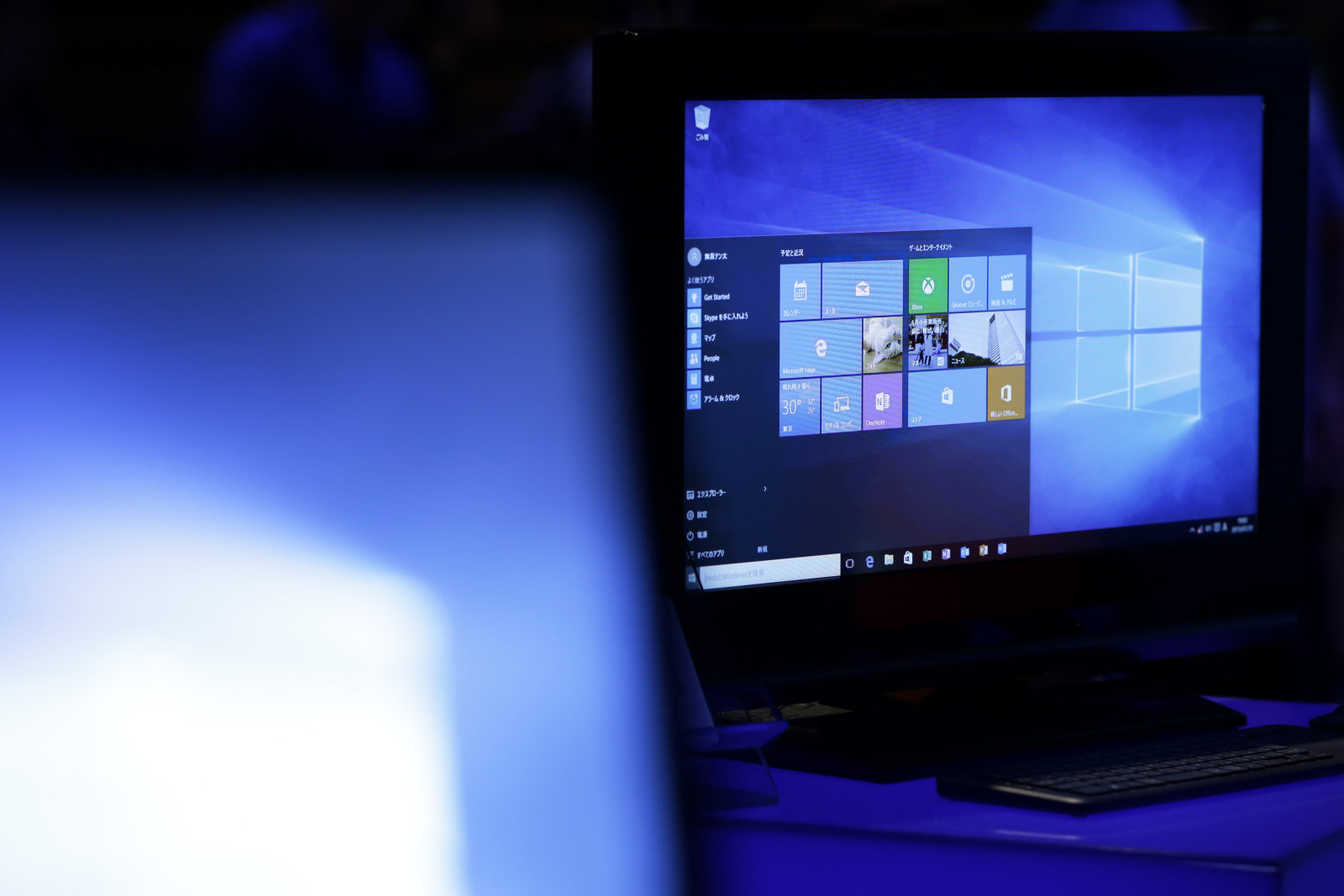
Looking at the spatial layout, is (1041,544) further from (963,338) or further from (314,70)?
(314,70)

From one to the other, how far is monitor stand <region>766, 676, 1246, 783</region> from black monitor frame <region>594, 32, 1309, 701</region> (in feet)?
0.12

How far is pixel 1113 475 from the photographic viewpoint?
110 centimetres

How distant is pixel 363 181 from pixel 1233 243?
0.87 m

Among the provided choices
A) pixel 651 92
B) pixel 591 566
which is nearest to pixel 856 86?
pixel 651 92

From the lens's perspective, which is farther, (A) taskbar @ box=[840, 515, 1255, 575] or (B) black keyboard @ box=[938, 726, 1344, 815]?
(A) taskbar @ box=[840, 515, 1255, 575]

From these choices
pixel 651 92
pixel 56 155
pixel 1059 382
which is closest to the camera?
pixel 56 155

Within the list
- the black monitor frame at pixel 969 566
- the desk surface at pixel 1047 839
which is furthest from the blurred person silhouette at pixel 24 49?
the desk surface at pixel 1047 839

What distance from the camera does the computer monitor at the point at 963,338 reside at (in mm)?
959

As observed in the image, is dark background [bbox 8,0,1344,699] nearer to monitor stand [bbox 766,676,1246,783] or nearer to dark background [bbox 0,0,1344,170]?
dark background [bbox 0,0,1344,170]

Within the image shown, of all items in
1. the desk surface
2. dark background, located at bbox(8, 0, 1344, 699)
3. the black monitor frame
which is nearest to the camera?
dark background, located at bbox(8, 0, 1344, 699)

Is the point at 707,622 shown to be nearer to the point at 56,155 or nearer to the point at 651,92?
the point at 651,92

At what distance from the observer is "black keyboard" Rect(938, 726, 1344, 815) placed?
0.90 metres

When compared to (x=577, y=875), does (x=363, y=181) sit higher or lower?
higher

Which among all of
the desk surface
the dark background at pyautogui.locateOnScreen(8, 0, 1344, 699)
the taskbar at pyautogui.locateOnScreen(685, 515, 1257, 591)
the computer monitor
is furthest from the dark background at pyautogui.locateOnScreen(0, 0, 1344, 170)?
the desk surface
